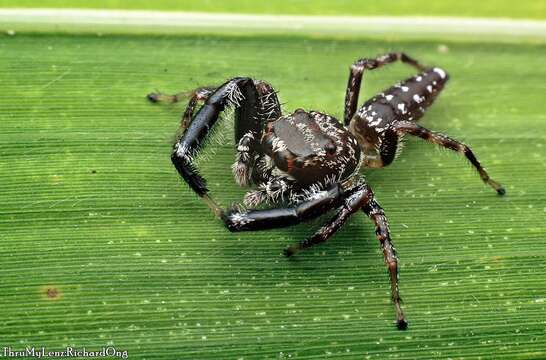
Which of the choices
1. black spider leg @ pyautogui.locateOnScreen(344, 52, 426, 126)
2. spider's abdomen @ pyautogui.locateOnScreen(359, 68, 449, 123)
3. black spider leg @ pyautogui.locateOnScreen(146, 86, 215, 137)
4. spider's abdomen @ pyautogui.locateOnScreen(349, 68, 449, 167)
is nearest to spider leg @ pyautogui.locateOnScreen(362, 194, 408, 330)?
spider's abdomen @ pyautogui.locateOnScreen(349, 68, 449, 167)

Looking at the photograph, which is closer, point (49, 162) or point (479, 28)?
point (49, 162)

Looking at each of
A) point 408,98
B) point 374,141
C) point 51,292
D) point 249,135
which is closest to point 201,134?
point 249,135

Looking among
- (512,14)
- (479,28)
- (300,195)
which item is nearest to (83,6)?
(300,195)

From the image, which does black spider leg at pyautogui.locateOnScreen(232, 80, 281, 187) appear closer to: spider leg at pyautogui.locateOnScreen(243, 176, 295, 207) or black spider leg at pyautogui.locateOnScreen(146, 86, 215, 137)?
spider leg at pyautogui.locateOnScreen(243, 176, 295, 207)

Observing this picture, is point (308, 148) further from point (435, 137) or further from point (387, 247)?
Result: point (435, 137)

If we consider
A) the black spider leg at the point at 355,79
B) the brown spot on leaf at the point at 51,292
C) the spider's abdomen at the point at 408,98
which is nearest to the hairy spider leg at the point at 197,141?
the brown spot on leaf at the point at 51,292

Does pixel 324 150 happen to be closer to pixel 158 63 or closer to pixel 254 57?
pixel 254 57

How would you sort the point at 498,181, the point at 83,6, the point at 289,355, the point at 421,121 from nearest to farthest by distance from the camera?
the point at 289,355 → the point at 498,181 → the point at 83,6 → the point at 421,121
